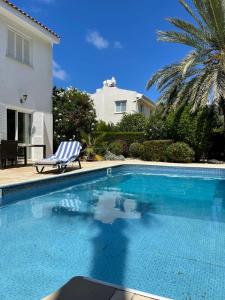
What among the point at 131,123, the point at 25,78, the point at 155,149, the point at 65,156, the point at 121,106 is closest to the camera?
the point at 65,156

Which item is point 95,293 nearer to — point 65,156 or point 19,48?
point 65,156

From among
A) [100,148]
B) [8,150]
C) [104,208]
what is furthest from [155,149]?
[104,208]

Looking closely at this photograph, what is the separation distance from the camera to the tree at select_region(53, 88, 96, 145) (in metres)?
17.9

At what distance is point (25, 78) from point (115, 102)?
60.3 feet

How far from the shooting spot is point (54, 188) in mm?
9836

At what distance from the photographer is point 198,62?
16.7 meters

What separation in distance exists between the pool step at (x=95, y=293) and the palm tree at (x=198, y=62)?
1414 centimetres

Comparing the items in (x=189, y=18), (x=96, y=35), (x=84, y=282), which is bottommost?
(x=84, y=282)

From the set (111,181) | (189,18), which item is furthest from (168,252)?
(189,18)

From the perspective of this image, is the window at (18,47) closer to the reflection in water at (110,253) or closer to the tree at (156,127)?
the tree at (156,127)

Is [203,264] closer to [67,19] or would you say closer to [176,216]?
[176,216]

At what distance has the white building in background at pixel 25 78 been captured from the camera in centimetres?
1325

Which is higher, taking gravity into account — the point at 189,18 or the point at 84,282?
the point at 189,18

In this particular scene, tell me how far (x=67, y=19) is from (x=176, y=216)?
64.8 ft
